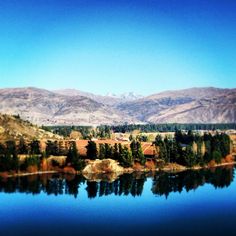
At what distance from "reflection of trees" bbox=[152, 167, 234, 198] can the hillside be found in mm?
73024

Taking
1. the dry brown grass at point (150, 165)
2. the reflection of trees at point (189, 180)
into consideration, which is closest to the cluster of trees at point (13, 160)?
the dry brown grass at point (150, 165)

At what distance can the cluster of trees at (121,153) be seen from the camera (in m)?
114

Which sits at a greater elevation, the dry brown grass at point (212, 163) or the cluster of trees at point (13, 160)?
the cluster of trees at point (13, 160)

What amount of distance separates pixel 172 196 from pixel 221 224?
70.1 ft

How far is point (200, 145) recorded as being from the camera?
124 metres

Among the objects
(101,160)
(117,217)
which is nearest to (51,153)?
(101,160)

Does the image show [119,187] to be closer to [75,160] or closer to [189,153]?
[75,160]

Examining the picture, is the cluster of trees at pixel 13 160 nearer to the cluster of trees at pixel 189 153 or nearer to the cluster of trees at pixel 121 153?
the cluster of trees at pixel 121 153

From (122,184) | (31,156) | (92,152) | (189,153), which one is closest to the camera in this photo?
(122,184)

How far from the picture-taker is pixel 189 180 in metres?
98.9

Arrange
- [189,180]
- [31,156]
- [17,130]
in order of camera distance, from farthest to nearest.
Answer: [17,130]
[31,156]
[189,180]

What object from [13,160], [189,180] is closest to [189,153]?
[189,180]

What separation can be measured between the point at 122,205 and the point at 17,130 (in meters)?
105

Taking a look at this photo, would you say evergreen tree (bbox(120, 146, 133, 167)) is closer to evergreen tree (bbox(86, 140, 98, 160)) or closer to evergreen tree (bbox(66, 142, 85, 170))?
evergreen tree (bbox(86, 140, 98, 160))
